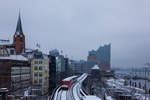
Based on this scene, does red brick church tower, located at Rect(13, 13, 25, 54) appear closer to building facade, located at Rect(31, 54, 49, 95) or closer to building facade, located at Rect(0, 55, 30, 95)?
building facade, located at Rect(31, 54, 49, 95)

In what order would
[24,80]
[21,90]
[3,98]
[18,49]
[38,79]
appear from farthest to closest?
[18,49]
[38,79]
[24,80]
[21,90]
[3,98]

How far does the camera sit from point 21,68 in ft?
128

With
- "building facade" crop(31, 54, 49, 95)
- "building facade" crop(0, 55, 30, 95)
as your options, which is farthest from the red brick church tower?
"building facade" crop(0, 55, 30, 95)

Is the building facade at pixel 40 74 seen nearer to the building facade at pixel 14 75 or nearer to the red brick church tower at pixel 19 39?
the building facade at pixel 14 75

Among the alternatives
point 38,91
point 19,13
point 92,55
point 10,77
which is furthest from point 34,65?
point 92,55

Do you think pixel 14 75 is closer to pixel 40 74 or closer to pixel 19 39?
pixel 40 74

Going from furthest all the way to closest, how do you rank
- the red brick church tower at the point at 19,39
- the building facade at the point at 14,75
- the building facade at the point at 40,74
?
the red brick church tower at the point at 19,39 → the building facade at the point at 40,74 → the building facade at the point at 14,75

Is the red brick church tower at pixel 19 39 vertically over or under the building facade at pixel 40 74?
over

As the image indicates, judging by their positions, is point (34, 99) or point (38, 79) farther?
point (38, 79)

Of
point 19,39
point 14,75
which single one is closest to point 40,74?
point 14,75

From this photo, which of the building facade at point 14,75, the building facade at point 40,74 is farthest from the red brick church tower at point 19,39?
the building facade at point 14,75

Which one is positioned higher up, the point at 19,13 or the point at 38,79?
the point at 19,13

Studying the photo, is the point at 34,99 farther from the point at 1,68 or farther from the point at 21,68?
the point at 21,68

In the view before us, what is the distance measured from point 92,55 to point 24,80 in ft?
517
